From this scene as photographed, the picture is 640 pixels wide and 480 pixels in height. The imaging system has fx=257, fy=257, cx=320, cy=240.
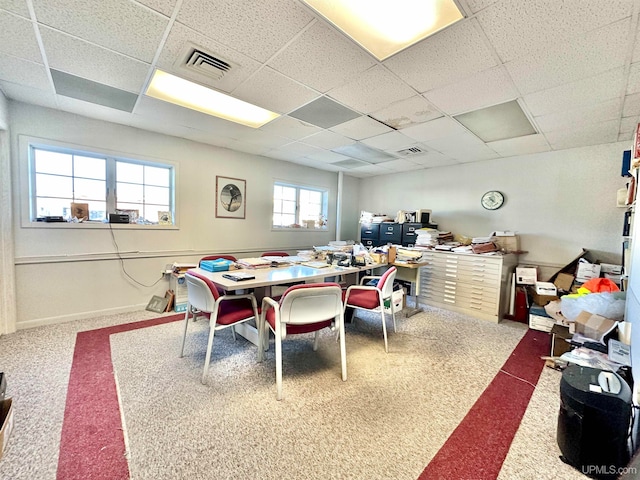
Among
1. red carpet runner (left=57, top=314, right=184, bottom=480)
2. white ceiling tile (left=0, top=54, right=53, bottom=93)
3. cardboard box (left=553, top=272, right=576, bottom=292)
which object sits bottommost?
red carpet runner (left=57, top=314, right=184, bottom=480)

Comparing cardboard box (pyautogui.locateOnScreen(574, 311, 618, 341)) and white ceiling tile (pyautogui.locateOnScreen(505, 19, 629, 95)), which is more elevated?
white ceiling tile (pyautogui.locateOnScreen(505, 19, 629, 95))

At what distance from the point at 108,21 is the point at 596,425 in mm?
3666

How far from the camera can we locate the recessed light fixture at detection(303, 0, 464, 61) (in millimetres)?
1467

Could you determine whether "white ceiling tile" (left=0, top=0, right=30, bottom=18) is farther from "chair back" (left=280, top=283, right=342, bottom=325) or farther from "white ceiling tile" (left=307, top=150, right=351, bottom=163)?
"white ceiling tile" (left=307, top=150, right=351, bottom=163)

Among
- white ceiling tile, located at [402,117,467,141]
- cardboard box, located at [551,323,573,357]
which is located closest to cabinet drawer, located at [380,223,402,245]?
white ceiling tile, located at [402,117,467,141]

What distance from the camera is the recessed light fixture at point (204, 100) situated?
7.99 ft

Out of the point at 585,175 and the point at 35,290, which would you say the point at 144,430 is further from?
the point at 585,175

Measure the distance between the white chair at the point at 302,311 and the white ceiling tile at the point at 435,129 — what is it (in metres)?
2.34

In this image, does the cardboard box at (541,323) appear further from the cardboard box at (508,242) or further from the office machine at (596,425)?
the office machine at (596,425)

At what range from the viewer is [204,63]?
204cm

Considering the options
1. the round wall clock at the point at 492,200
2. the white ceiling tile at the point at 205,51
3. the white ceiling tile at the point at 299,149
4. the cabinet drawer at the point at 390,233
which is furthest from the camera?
the cabinet drawer at the point at 390,233

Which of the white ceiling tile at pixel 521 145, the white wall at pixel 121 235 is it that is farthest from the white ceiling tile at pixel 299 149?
the white ceiling tile at pixel 521 145

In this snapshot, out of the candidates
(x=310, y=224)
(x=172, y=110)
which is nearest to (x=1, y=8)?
(x=172, y=110)

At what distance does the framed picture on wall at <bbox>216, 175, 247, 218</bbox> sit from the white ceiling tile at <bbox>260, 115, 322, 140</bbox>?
4.33 ft
